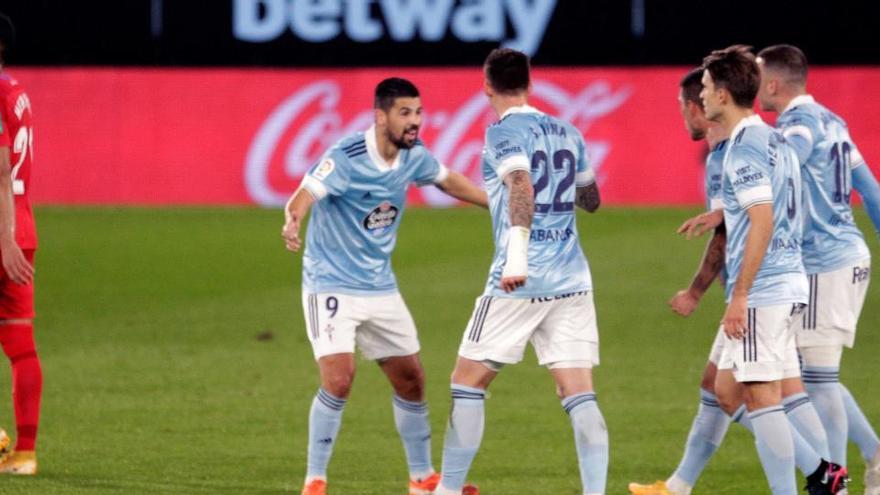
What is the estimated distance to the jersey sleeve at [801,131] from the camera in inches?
295

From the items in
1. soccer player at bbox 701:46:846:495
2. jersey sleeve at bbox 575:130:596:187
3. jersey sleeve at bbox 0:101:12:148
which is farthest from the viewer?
jersey sleeve at bbox 0:101:12:148

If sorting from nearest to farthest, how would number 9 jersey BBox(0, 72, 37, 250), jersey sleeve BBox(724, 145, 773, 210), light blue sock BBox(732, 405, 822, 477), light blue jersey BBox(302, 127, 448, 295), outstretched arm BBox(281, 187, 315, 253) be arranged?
jersey sleeve BBox(724, 145, 773, 210), light blue sock BBox(732, 405, 822, 477), outstretched arm BBox(281, 187, 315, 253), light blue jersey BBox(302, 127, 448, 295), number 9 jersey BBox(0, 72, 37, 250)

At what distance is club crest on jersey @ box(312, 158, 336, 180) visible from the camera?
770cm

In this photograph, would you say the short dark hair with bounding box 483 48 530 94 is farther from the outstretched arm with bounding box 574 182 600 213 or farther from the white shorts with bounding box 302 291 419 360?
the white shorts with bounding box 302 291 419 360

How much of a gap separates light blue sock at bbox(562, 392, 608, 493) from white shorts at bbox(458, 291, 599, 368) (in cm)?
22

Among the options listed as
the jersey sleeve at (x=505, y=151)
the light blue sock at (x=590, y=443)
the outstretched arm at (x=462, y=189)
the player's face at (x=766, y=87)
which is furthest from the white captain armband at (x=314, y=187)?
the player's face at (x=766, y=87)

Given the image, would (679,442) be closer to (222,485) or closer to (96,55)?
(222,485)

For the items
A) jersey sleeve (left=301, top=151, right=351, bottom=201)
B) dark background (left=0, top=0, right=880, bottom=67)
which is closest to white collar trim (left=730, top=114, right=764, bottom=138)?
jersey sleeve (left=301, top=151, right=351, bottom=201)

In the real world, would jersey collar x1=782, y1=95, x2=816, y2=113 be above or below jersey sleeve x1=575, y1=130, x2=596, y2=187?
above

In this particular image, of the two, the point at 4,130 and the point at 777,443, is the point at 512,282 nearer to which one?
the point at 777,443

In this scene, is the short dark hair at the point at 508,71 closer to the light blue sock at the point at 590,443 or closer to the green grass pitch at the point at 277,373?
the light blue sock at the point at 590,443

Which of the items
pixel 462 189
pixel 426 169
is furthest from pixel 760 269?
pixel 426 169

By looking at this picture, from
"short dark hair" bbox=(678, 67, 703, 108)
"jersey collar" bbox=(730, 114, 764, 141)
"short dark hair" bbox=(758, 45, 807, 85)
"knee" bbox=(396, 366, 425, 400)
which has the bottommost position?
"knee" bbox=(396, 366, 425, 400)

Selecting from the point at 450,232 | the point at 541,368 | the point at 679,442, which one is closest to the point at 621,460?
the point at 679,442
